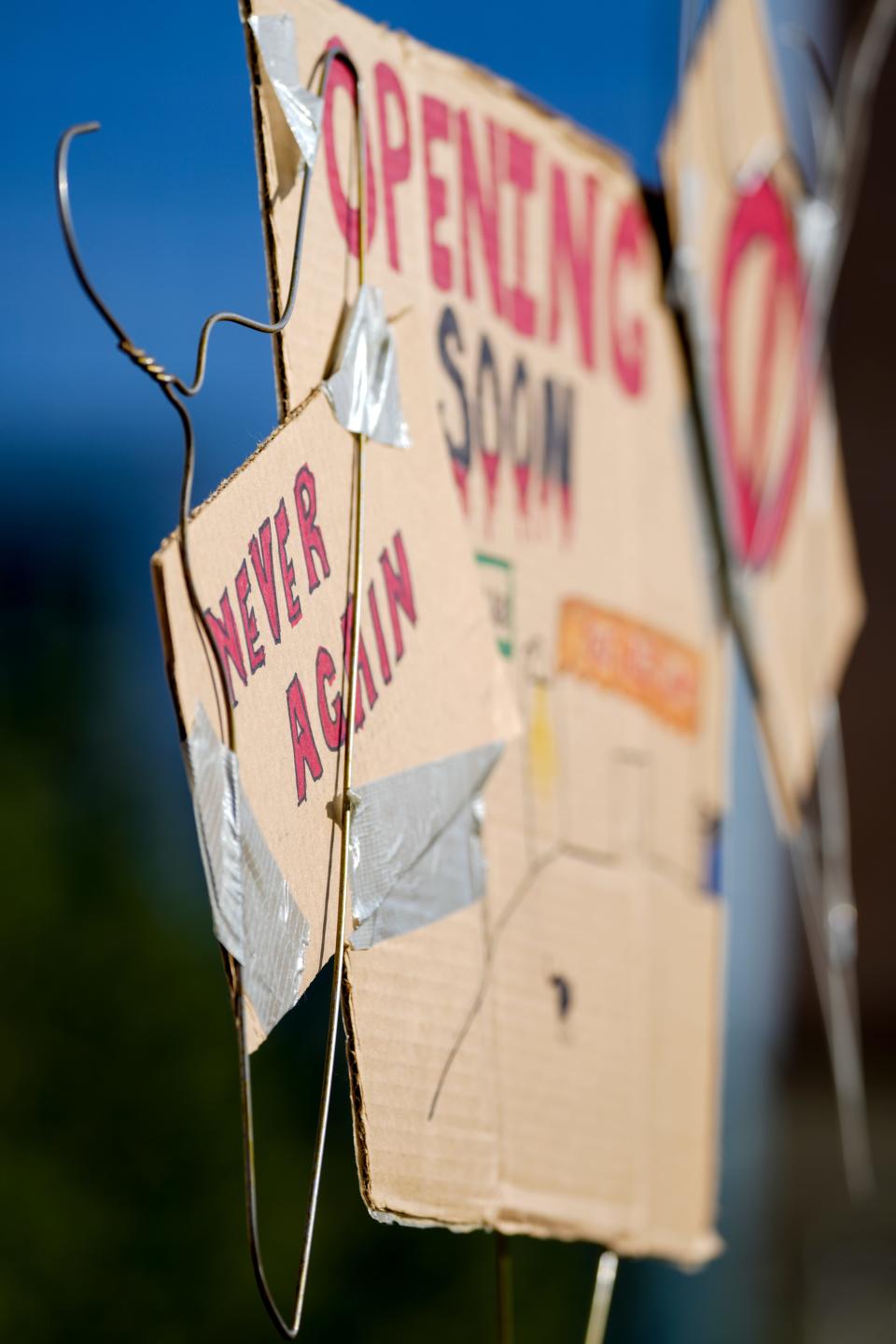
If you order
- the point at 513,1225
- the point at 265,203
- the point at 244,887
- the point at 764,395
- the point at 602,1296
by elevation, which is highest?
the point at 265,203

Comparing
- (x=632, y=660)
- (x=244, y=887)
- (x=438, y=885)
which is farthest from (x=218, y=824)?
(x=632, y=660)

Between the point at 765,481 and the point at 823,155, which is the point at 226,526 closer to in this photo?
the point at 765,481

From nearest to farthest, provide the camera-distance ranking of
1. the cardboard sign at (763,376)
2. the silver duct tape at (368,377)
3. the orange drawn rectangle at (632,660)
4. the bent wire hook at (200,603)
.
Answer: the bent wire hook at (200,603), the silver duct tape at (368,377), the orange drawn rectangle at (632,660), the cardboard sign at (763,376)

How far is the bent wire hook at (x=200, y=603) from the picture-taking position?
1.15 feet

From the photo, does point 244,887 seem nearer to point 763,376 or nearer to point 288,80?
point 288,80

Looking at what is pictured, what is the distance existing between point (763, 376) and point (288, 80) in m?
0.49

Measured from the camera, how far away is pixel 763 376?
88cm

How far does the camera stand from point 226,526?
38cm

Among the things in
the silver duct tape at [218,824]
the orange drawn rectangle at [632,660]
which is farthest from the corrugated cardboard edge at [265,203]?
the orange drawn rectangle at [632,660]

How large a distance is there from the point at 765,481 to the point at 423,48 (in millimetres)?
385

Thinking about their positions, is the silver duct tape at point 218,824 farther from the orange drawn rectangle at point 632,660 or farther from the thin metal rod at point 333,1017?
the orange drawn rectangle at point 632,660

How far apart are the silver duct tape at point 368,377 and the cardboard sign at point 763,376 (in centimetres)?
35

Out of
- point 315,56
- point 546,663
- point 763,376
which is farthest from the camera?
point 763,376

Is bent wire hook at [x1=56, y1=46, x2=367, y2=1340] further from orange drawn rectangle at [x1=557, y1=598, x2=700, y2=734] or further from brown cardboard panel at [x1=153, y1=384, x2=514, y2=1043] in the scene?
orange drawn rectangle at [x1=557, y1=598, x2=700, y2=734]
